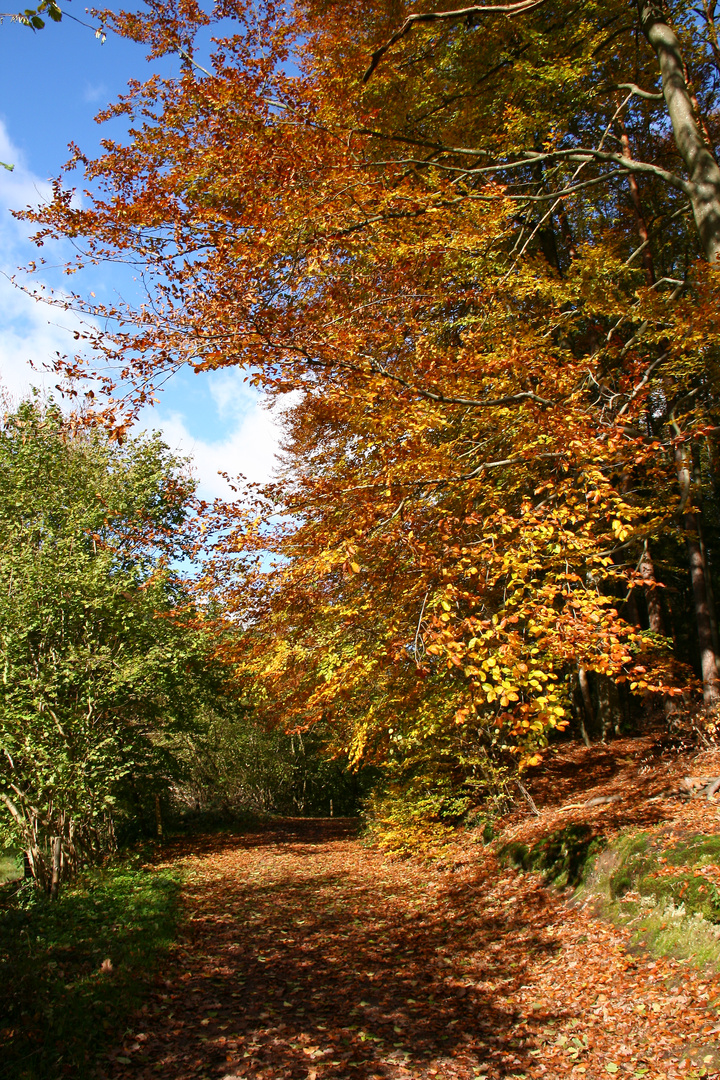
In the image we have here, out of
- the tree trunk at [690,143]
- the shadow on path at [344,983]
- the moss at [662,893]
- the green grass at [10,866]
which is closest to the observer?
the shadow on path at [344,983]

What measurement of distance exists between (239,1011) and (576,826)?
14.4ft

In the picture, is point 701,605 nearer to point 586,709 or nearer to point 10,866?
point 586,709

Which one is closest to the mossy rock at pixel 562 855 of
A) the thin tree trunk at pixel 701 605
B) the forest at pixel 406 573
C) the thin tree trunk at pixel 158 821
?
the forest at pixel 406 573

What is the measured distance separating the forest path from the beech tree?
2027 millimetres

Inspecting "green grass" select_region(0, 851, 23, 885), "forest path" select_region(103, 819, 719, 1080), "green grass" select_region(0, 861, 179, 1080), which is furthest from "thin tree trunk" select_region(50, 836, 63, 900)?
"forest path" select_region(103, 819, 719, 1080)

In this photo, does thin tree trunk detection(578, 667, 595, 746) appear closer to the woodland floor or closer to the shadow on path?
the woodland floor

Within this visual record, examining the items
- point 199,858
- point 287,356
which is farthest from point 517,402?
point 199,858

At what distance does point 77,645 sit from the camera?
Answer: 10641mm

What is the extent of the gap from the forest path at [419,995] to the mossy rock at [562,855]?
0.73 ft

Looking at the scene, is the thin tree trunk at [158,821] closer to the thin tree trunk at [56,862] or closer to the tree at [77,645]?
the tree at [77,645]

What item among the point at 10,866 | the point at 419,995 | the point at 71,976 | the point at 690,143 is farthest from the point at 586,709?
the point at 10,866

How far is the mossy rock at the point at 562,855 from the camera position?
273 inches

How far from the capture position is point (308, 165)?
6824 millimetres

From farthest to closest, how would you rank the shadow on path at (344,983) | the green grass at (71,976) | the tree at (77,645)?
the tree at (77,645) → the shadow on path at (344,983) → the green grass at (71,976)
